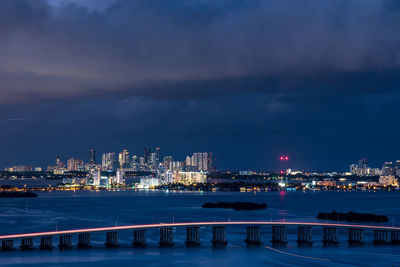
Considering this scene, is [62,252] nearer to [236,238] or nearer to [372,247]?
[236,238]

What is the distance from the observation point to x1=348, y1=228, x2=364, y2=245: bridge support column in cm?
6281

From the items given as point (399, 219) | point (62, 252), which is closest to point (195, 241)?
point (62, 252)

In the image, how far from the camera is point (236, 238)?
6756 centimetres

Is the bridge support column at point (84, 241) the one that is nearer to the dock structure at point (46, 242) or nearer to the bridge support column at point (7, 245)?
the dock structure at point (46, 242)

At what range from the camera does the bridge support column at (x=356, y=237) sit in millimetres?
62812

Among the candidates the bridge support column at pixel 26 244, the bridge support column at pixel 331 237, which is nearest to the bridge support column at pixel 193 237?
the bridge support column at pixel 331 237

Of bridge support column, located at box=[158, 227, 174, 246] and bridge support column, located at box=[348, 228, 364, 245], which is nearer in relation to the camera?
bridge support column, located at box=[158, 227, 174, 246]

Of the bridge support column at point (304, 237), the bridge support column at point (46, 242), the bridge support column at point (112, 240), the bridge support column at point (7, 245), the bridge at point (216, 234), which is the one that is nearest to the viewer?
the bridge support column at point (7, 245)

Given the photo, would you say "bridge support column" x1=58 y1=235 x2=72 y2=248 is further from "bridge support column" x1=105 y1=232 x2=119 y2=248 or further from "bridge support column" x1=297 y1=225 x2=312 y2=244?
"bridge support column" x1=297 y1=225 x2=312 y2=244

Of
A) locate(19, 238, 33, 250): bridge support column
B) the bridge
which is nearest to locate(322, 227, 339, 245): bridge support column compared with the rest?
the bridge

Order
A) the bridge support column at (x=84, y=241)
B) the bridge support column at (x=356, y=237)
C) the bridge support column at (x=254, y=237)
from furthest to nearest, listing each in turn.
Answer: the bridge support column at (x=356, y=237) → the bridge support column at (x=254, y=237) → the bridge support column at (x=84, y=241)

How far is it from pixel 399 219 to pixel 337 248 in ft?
134

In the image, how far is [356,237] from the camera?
63.5 meters

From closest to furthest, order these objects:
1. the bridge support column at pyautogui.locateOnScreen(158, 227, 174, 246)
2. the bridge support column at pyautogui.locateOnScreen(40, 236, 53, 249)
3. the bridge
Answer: the bridge support column at pyautogui.locateOnScreen(40, 236, 53, 249) < the bridge < the bridge support column at pyautogui.locateOnScreen(158, 227, 174, 246)
